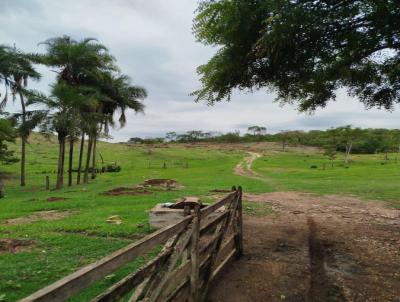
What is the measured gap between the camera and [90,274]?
310 cm

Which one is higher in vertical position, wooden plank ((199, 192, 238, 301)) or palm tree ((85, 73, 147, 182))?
palm tree ((85, 73, 147, 182))

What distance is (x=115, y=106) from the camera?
39.6 meters

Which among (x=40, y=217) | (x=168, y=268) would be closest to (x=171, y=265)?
(x=168, y=268)

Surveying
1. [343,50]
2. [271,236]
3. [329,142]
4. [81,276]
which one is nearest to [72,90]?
[271,236]

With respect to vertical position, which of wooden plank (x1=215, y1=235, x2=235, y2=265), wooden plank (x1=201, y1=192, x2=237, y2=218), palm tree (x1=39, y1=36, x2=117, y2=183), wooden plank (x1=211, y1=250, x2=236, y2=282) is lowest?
wooden plank (x1=211, y1=250, x2=236, y2=282)

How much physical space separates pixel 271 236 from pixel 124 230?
14.1 feet

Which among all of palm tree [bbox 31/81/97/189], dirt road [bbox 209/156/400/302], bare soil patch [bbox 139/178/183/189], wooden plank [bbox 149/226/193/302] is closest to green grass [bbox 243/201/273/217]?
dirt road [bbox 209/156/400/302]

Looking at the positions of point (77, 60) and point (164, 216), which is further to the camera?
point (77, 60)

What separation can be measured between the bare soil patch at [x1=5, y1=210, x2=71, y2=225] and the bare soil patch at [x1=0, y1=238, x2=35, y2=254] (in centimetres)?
378

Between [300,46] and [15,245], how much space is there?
8.58 m

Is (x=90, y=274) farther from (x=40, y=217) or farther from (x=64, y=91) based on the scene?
(x=64, y=91)

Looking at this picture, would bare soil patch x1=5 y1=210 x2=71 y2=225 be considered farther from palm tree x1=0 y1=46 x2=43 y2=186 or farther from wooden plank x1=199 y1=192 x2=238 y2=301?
palm tree x1=0 y1=46 x2=43 y2=186

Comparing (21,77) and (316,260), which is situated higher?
(21,77)

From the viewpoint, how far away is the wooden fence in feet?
9.85
